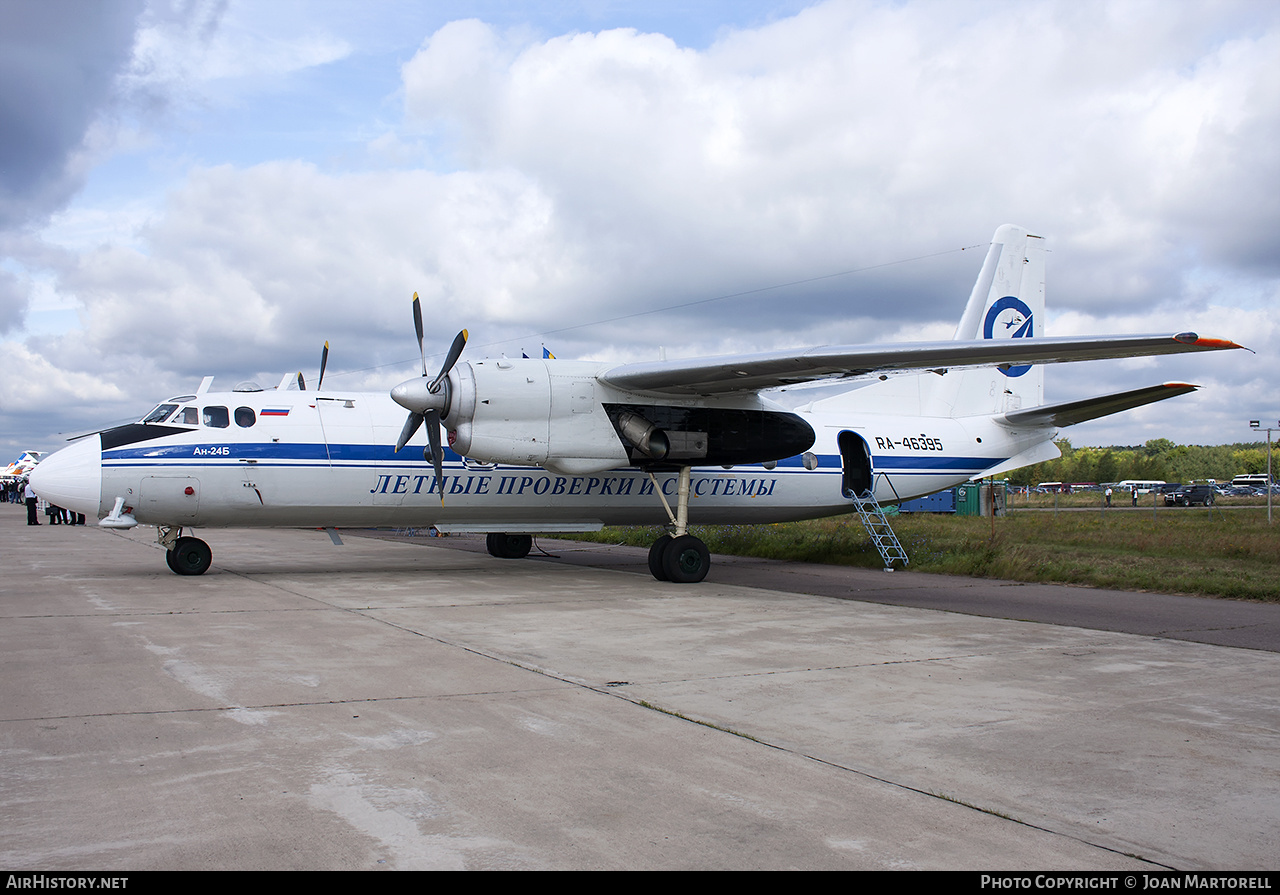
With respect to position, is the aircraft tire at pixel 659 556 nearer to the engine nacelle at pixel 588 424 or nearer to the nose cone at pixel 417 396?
the engine nacelle at pixel 588 424

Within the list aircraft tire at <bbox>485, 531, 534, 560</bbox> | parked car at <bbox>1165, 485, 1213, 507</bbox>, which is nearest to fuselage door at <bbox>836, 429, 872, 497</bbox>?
aircraft tire at <bbox>485, 531, 534, 560</bbox>

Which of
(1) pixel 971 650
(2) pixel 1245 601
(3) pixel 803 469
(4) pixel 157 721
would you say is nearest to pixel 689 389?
(3) pixel 803 469

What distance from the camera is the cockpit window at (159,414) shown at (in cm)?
1471

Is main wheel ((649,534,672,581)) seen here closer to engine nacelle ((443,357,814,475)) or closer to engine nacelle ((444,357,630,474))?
engine nacelle ((443,357,814,475))

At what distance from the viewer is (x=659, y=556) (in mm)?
15180

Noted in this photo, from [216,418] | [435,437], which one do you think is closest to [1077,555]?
[435,437]

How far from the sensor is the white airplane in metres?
13.7

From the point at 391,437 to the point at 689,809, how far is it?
1242cm

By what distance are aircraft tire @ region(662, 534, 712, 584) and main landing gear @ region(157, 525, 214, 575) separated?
7691mm

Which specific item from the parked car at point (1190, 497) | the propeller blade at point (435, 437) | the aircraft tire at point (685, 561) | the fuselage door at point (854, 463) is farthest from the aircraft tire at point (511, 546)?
the parked car at point (1190, 497)

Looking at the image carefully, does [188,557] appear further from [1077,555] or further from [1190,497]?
[1190,497]

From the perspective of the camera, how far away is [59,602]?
38.7 ft

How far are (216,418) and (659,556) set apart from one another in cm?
766

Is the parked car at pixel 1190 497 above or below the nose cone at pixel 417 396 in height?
below
